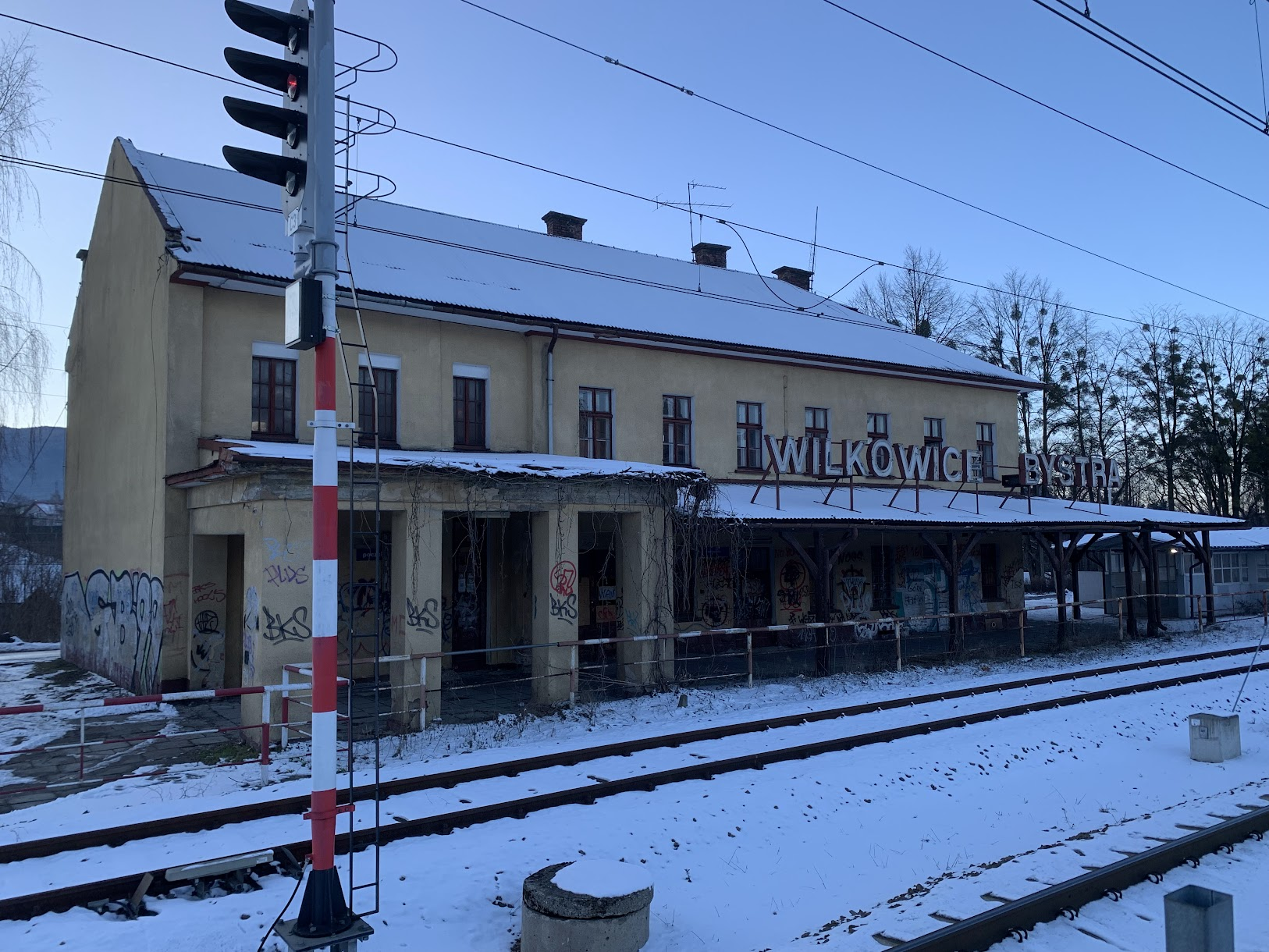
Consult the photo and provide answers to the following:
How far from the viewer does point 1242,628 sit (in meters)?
27.3

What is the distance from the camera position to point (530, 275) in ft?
73.6

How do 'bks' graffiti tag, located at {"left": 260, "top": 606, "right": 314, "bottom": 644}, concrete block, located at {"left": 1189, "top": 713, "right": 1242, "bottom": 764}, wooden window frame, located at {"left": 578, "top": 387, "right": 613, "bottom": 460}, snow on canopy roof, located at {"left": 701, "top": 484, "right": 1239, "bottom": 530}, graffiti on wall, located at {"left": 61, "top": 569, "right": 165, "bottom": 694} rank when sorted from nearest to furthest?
1. concrete block, located at {"left": 1189, "top": 713, "right": 1242, "bottom": 764}
2. 'bks' graffiti tag, located at {"left": 260, "top": 606, "right": 314, "bottom": 644}
3. graffiti on wall, located at {"left": 61, "top": 569, "right": 165, "bottom": 694}
4. snow on canopy roof, located at {"left": 701, "top": 484, "right": 1239, "bottom": 530}
5. wooden window frame, located at {"left": 578, "top": 387, "right": 613, "bottom": 460}

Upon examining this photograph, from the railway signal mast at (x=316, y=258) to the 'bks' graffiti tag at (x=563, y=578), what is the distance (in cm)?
990

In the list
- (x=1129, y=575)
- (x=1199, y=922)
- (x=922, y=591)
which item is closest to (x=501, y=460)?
(x=1199, y=922)

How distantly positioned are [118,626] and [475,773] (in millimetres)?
12223

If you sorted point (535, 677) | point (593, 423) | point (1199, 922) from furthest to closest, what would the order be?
point (593, 423), point (535, 677), point (1199, 922)

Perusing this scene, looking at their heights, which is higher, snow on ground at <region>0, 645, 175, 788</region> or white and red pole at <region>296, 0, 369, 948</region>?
white and red pole at <region>296, 0, 369, 948</region>

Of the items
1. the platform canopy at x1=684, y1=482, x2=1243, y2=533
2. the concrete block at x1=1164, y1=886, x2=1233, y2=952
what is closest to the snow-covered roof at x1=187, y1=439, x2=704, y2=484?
the platform canopy at x1=684, y1=482, x2=1243, y2=533

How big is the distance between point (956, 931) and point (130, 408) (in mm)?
17829

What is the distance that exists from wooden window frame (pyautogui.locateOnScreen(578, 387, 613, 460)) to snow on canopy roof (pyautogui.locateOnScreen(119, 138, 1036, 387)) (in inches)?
61.7

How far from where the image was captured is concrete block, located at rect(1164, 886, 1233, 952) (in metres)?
4.62

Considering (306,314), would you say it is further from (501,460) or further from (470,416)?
(470,416)

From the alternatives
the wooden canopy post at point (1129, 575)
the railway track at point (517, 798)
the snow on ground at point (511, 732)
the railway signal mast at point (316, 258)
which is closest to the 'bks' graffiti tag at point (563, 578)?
the snow on ground at point (511, 732)

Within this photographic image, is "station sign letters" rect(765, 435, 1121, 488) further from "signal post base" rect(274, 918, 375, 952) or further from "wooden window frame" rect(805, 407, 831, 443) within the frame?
"signal post base" rect(274, 918, 375, 952)
